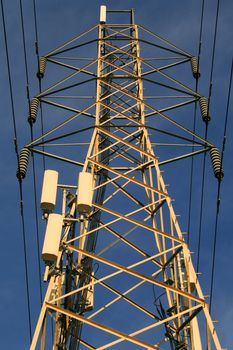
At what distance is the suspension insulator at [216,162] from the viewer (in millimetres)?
16141

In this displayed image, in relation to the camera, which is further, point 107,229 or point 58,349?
point 107,229

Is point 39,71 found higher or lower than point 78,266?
higher

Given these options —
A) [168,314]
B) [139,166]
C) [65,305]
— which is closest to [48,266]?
[65,305]

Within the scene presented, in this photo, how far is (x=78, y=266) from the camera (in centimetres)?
1532

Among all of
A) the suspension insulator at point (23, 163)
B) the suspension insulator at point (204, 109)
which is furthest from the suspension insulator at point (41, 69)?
the suspension insulator at point (204, 109)

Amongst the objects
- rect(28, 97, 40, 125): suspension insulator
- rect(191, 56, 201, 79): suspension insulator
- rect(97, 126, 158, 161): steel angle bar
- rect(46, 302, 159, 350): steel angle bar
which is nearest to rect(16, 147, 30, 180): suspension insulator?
rect(28, 97, 40, 125): suspension insulator

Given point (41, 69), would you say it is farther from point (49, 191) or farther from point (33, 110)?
point (49, 191)

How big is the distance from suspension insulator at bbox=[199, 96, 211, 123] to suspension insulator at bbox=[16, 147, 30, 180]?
5455mm

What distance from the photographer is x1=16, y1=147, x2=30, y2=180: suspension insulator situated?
1605 centimetres

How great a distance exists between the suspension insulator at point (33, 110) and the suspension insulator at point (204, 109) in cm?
497

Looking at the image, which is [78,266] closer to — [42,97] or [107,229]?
[107,229]

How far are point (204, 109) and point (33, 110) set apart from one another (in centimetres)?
512

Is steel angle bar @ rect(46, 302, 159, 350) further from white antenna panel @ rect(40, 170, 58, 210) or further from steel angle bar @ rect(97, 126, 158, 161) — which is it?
steel angle bar @ rect(97, 126, 158, 161)

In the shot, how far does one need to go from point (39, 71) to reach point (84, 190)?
317 inches
